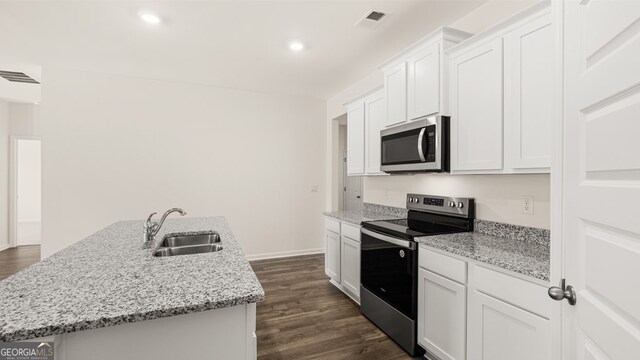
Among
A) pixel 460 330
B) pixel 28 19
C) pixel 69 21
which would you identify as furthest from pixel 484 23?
pixel 28 19

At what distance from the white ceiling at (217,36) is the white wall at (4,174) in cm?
260

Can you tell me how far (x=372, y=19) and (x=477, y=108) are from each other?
1218 millimetres

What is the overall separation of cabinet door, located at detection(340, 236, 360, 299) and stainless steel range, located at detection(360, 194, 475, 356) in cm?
16

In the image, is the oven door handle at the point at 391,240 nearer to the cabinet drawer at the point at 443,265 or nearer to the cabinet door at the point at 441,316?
the cabinet drawer at the point at 443,265

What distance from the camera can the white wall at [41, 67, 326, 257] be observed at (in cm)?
379

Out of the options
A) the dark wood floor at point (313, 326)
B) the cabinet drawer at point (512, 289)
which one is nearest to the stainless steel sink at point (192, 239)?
the dark wood floor at point (313, 326)

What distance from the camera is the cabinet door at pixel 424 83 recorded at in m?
2.27

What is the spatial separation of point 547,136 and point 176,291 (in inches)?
76.1

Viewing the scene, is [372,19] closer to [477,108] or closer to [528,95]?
[477,108]

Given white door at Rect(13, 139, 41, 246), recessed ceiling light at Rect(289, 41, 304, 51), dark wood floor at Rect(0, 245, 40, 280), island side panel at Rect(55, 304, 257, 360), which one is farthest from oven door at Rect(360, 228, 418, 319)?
white door at Rect(13, 139, 41, 246)

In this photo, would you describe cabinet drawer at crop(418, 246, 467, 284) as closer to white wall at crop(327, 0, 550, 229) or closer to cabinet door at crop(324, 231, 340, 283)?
white wall at crop(327, 0, 550, 229)

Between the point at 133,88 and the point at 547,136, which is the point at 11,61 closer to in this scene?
the point at 133,88

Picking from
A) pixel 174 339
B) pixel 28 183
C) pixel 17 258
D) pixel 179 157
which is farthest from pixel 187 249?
pixel 28 183

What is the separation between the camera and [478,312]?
1.65 m
